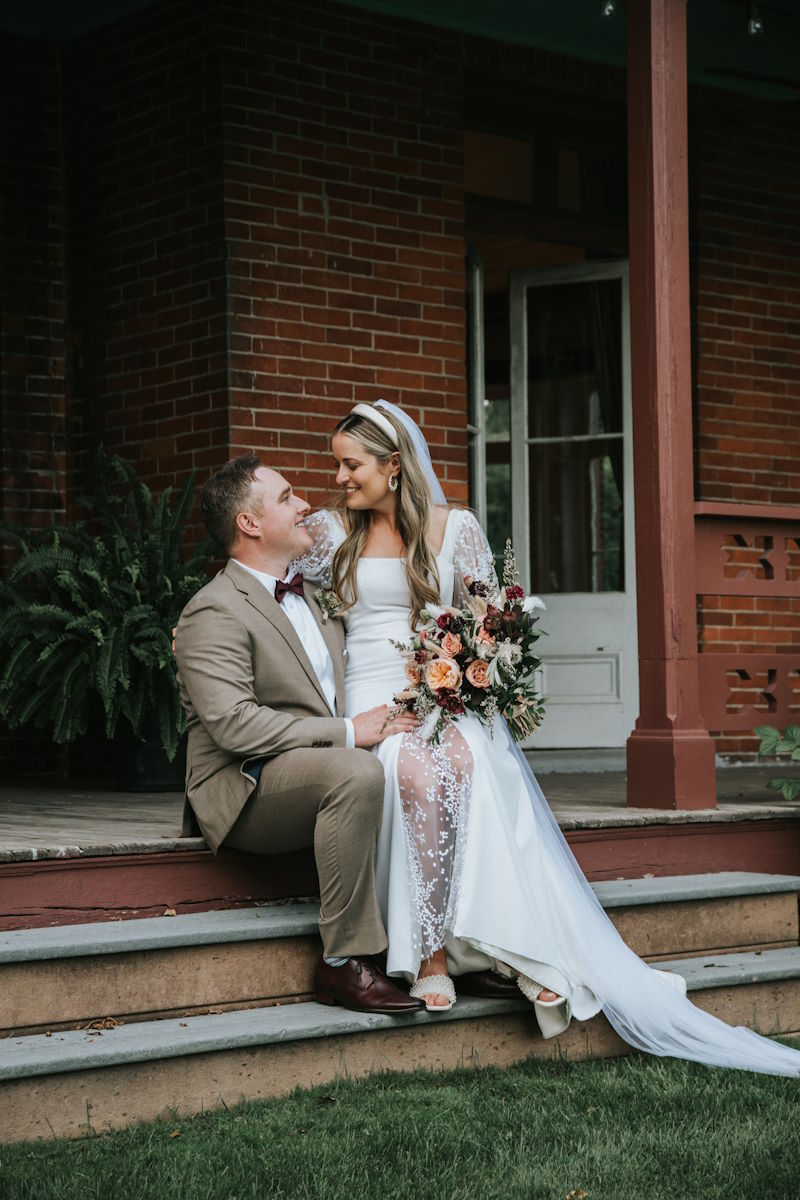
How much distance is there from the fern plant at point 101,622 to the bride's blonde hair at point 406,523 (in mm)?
1399

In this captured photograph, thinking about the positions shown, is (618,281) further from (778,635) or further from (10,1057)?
(10,1057)

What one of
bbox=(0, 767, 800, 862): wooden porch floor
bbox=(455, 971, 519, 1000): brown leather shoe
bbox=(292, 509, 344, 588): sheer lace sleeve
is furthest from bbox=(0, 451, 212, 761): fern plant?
bbox=(455, 971, 519, 1000): brown leather shoe

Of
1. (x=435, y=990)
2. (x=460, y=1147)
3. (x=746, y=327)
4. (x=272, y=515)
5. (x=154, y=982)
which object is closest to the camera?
(x=460, y=1147)

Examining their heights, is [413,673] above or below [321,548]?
below

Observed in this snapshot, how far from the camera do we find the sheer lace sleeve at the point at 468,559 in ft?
15.2

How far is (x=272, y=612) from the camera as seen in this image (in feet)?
13.8

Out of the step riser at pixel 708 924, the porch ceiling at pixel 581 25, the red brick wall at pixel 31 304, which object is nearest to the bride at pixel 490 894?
the step riser at pixel 708 924

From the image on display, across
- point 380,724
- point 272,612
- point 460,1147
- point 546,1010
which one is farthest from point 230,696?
point 460,1147

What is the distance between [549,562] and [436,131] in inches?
86.2

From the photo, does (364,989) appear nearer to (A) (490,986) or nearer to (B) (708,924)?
(A) (490,986)

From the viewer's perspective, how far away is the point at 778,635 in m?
8.14

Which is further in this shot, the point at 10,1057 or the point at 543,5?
the point at 543,5

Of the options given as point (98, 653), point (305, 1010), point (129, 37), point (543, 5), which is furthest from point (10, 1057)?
point (543, 5)

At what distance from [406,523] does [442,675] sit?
2.02 ft
